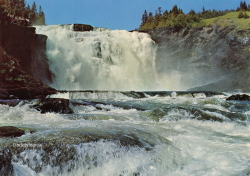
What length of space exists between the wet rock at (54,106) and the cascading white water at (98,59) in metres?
14.5

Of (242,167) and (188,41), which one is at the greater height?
(188,41)

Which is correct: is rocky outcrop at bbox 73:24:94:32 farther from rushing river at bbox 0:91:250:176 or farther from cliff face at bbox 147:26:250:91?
rushing river at bbox 0:91:250:176

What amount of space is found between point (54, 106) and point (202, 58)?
24.7 m

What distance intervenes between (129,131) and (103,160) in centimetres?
181

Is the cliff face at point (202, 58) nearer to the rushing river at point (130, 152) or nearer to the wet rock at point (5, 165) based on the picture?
the rushing river at point (130, 152)

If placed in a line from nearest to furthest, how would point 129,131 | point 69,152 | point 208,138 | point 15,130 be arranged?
point 69,152
point 15,130
point 129,131
point 208,138

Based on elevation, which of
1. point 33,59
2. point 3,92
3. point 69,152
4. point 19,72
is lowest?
point 69,152

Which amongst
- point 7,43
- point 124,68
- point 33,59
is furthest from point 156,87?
point 7,43

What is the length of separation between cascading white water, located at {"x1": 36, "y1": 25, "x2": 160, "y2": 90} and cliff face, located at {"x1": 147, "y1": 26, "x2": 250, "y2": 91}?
3047mm

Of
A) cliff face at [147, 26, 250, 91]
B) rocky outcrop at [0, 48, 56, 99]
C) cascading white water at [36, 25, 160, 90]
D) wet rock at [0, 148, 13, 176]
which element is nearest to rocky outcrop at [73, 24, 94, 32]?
cascading white water at [36, 25, 160, 90]

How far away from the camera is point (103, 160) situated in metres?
4.53

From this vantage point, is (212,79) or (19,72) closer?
Answer: (19,72)

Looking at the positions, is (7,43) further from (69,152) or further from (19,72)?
(69,152)

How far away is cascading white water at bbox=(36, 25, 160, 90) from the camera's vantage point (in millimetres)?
24328
